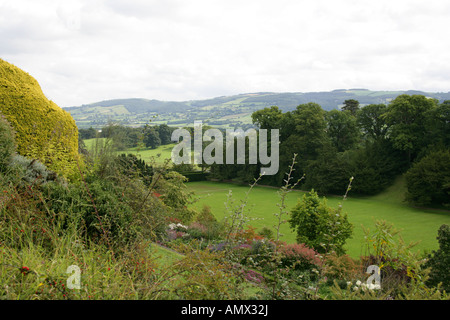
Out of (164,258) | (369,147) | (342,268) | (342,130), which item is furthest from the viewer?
(342,130)

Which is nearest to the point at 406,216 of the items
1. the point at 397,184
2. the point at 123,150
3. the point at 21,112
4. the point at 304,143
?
the point at 397,184

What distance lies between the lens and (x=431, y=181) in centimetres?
2811

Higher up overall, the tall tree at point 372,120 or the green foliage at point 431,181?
the tall tree at point 372,120

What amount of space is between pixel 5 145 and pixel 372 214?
25448 millimetres

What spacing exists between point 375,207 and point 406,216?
345cm

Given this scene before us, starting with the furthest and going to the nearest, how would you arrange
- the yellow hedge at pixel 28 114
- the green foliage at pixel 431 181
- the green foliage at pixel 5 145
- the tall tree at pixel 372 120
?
the tall tree at pixel 372 120
the green foliage at pixel 431 181
the yellow hedge at pixel 28 114
the green foliage at pixel 5 145

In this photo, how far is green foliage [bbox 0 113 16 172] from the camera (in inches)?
287

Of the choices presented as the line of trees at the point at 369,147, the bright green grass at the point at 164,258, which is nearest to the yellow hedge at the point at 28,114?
the bright green grass at the point at 164,258

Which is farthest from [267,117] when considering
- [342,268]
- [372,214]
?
[342,268]

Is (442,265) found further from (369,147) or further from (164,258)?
(369,147)

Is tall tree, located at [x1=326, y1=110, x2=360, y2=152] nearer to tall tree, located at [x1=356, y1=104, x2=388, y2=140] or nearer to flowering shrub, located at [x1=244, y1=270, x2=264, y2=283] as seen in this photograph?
tall tree, located at [x1=356, y1=104, x2=388, y2=140]

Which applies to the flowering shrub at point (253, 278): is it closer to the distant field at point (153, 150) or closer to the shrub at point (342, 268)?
the shrub at point (342, 268)

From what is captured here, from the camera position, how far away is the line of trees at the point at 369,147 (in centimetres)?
2906
